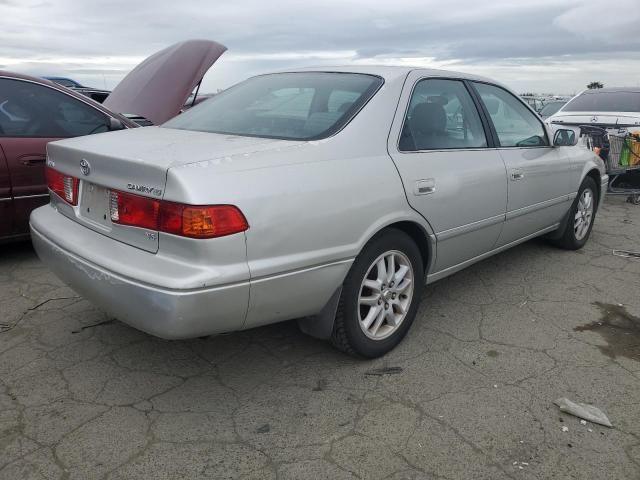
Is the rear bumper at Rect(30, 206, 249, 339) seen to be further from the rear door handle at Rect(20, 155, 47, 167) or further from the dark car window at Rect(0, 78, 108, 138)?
the dark car window at Rect(0, 78, 108, 138)

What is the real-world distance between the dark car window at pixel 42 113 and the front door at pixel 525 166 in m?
3.08

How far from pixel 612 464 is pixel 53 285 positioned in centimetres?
346

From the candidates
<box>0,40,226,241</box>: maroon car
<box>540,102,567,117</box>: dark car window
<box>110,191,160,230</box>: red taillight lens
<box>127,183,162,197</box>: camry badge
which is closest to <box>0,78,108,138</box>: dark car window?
<box>0,40,226,241</box>: maroon car

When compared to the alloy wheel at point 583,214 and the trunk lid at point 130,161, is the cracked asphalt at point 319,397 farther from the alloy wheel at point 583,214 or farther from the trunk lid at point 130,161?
the alloy wheel at point 583,214

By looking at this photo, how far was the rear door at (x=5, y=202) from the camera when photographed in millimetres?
3977

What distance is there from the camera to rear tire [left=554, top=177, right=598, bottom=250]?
4.71 m

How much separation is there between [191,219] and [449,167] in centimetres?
161

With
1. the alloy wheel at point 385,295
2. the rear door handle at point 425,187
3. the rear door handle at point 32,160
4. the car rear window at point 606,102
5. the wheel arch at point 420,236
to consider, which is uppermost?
the car rear window at point 606,102

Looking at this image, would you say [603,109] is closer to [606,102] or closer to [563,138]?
[606,102]

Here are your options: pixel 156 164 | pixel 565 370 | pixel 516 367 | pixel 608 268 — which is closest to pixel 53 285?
pixel 156 164

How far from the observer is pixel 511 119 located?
394cm

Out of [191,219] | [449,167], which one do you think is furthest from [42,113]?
[449,167]

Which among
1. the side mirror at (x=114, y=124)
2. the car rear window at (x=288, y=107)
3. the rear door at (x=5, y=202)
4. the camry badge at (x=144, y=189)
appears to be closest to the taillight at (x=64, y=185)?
the camry badge at (x=144, y=189)

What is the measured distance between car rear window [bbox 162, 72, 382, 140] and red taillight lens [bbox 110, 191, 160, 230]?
73cm
